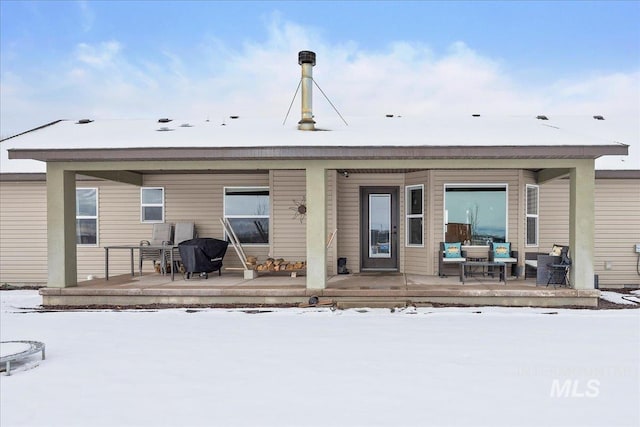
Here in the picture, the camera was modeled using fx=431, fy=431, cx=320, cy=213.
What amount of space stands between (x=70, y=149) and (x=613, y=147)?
7.91 m

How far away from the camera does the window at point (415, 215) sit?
875 centimetres

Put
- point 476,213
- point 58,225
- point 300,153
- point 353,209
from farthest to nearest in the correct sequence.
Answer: point 353,209
point 476,213
point 58,225
point 300,153

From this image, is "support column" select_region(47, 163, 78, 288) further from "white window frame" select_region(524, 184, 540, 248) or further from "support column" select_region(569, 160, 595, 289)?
"white window frame" select_region(524, 184, 540, 248)

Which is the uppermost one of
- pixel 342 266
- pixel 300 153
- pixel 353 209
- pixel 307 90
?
pixel 307 90

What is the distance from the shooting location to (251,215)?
30.0 ft

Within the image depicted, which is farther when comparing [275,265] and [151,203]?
[151,203]

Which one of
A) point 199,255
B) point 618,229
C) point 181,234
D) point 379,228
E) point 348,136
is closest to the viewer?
point 348,136

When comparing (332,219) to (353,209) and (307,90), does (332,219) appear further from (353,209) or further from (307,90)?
(307,90)

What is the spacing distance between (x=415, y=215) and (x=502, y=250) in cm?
177

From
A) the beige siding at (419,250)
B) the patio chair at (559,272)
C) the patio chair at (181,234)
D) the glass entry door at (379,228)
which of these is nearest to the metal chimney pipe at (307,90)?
the glass entry door at (379,228)

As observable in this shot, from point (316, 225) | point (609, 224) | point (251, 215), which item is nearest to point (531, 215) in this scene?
point (609, 224)

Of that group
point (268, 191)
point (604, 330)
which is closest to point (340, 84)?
point (268, 191)

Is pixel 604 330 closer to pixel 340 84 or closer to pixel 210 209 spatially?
pixel 210 209

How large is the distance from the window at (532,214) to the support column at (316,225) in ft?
14.7
